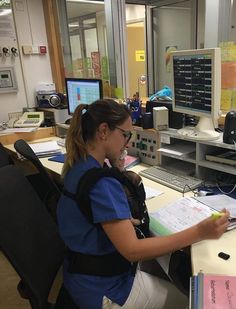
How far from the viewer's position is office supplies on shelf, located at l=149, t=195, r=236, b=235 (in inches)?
48.7

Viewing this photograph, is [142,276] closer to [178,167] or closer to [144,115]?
[178,167]

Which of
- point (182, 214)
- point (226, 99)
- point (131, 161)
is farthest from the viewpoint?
point (131, 161)

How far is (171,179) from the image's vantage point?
68.3 inches

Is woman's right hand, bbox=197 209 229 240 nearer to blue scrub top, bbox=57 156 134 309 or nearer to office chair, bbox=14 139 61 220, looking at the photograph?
blue scrub top, bbox=57 156 134 309

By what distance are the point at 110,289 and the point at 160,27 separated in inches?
162

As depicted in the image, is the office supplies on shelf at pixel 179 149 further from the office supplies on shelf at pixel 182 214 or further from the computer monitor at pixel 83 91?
the computer monitor at pixel 83 91

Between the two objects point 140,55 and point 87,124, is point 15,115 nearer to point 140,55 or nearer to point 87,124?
point 87,124

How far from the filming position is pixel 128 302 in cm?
107

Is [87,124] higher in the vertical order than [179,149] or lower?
higher

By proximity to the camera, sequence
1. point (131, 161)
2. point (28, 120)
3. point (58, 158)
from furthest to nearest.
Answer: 1. point (28, 120)
2. point (58, 158)
3. point (131, 161)

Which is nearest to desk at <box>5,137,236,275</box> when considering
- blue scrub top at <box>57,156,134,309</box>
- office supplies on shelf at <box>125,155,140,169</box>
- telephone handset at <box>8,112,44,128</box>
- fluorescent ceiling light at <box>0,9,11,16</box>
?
blue scrub top at <box>57,156,134,309</box>

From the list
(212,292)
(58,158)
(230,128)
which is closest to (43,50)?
(58,158)

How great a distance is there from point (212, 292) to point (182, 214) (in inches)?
19.8

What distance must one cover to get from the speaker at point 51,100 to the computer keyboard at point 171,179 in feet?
4.84
